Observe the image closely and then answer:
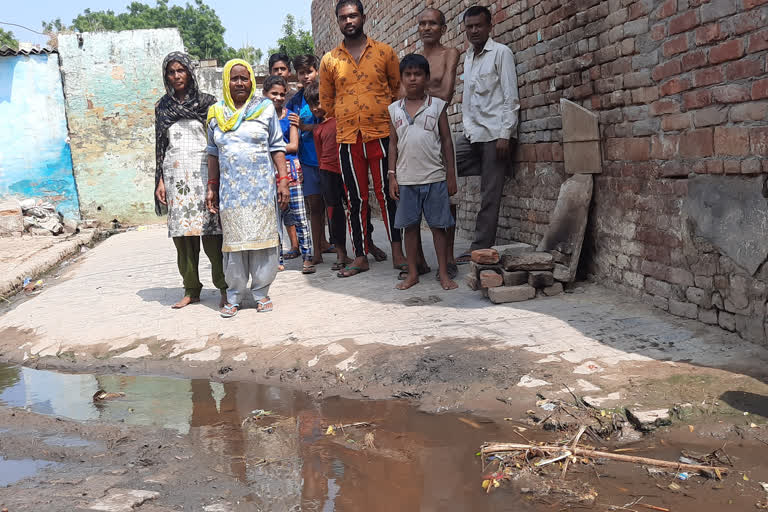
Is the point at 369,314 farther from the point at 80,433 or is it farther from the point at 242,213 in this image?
the point at 80,433

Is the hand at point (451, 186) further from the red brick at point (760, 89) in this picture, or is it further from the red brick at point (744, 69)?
the red brick at point (760, 89)

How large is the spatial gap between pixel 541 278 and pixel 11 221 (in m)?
9.38

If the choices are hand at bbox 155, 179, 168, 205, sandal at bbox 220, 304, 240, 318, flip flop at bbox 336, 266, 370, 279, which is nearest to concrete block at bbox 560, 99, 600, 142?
flip flop at bbox 336, 266, 370, 279

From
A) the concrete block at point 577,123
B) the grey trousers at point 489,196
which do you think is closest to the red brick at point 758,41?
the concrete block at point 577,123

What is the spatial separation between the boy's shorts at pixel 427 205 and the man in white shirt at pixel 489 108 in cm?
68

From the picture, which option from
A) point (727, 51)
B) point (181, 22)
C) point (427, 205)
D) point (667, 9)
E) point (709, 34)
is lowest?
point (427, 205)

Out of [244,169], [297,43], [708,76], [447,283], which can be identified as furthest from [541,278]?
[297,43]

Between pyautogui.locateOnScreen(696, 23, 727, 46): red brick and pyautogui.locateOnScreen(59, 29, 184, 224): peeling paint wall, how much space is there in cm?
1042

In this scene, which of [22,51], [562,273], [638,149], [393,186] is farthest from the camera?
[22,51]

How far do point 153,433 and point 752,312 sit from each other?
293cm

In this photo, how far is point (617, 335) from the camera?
11.8 ft

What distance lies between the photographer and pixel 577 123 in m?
→ 4.70

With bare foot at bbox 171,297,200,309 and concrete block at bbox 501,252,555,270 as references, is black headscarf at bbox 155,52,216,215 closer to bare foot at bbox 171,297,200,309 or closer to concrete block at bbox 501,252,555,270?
bare foot at bbox 171,297,200,309

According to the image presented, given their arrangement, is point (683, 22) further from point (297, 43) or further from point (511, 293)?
point (297, 43)
